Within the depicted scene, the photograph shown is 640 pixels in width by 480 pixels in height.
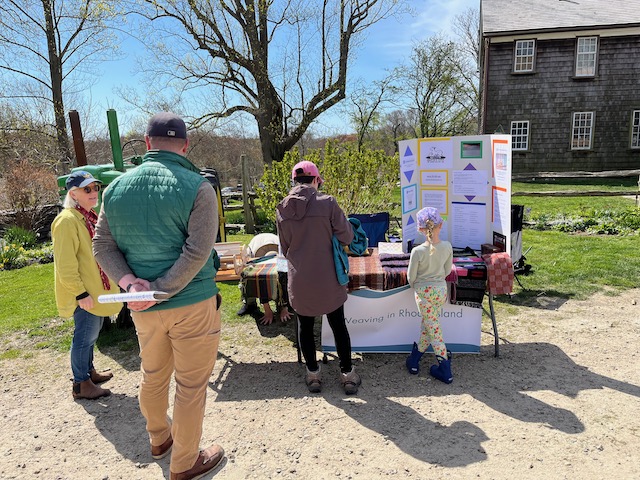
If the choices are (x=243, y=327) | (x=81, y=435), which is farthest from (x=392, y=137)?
(x=81, y=435)

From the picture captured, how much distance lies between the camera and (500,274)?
3.96 meters

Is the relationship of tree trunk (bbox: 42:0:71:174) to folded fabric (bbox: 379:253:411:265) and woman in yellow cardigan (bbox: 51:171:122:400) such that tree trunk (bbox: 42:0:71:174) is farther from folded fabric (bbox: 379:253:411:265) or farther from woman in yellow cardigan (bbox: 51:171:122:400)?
folded fabric (bbox: 379:253:411:265)

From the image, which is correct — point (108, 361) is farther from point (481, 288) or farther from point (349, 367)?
A: point (481, 288)

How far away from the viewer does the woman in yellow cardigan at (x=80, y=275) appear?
10.8 feet

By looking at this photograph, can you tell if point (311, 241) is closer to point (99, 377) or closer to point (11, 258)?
point (99, 377)

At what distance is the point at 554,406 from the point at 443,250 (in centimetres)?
140

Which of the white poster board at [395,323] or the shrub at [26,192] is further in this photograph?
the shrub at [26,192]

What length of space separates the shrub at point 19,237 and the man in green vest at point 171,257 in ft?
35.8

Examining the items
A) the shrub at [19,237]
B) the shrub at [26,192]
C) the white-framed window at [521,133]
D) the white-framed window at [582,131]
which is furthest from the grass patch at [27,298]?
the white-framed window at [582,131]

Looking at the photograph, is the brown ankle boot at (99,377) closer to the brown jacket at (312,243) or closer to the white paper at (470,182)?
the brown jacket at (312,243)

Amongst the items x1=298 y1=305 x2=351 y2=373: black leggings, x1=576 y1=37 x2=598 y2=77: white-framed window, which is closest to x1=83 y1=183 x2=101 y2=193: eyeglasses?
x1=298 y1=305 x2=351 y2=373: black leggings

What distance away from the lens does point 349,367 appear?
3.66m

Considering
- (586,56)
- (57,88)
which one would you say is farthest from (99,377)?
(586,56)

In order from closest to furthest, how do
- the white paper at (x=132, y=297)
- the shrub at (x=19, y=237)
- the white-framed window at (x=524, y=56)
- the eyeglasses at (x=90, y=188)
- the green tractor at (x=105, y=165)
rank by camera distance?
1. the white paper at (x=132, y=297)
2. the eyeglasses at (x=90, y=188)
3. the green tractor at (x=105, y=165)
4. the shrub at (x=19, y=237)
5. the white-framed window at (x=524, y=56)
